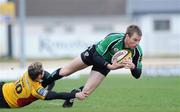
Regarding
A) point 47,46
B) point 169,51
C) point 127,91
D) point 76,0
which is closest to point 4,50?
point 47,46

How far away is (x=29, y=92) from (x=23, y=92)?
14 cm

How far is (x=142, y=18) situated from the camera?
55.3 meters

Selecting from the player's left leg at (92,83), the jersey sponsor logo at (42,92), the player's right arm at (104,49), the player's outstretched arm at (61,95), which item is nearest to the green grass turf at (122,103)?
the player's left leg at (92,83)

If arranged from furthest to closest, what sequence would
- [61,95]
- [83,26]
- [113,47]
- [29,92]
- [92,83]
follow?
1. [83,26]
2. [92,83]
3. [113,47]
4. [29,92]
5. [61,95]

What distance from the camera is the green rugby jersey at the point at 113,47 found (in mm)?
13422

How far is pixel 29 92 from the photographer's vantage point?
13.1m

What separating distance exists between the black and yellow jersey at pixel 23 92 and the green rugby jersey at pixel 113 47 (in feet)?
4.59

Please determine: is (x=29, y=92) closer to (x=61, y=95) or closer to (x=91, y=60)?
(x=61, y=95)

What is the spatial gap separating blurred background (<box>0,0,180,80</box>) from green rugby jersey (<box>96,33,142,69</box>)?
113 ft

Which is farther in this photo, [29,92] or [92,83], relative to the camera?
[92,83]

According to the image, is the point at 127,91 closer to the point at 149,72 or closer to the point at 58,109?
the point at 58,109

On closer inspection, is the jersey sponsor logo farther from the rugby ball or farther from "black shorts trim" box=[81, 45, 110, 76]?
the rugby ball

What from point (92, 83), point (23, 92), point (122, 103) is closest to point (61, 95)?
point (23, 92)

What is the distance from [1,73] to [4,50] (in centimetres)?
2539
